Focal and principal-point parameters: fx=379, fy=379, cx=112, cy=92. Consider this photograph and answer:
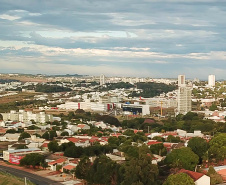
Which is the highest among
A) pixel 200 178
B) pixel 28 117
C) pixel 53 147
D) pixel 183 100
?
pixel 183 100

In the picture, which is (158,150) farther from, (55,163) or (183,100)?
(183,100)

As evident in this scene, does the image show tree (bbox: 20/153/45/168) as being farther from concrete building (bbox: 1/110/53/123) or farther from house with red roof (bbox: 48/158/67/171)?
concrete building (bbox: 1/110/53/123)

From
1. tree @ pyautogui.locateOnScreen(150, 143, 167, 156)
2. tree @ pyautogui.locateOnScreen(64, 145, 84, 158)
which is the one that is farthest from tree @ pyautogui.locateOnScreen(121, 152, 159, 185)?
tree @ pyautogui.locateOnScreen(64, 145, 84, 158)

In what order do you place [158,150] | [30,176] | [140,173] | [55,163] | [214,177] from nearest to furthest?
[140,173] < [214,177] < [30,176] < [55,163] < [158,150]

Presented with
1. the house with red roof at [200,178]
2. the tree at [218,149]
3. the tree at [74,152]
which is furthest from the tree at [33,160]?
the tree at [218,149]

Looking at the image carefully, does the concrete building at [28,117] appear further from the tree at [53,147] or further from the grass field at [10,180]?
the grass field at [10,180]

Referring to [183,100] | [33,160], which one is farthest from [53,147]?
[183,100]
